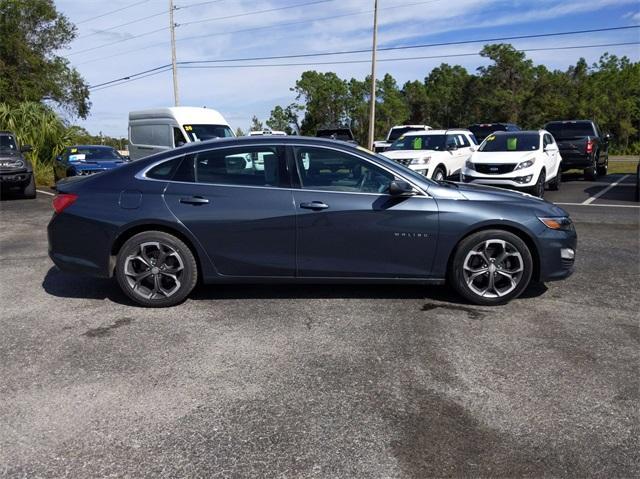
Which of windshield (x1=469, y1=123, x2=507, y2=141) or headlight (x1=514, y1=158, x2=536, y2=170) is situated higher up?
windshield (x1=469, y1=123, x2=507, y2=141)

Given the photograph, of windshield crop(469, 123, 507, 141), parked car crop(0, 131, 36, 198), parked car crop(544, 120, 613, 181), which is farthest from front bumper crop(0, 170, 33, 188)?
windshield crop(469, 123, 507, 141)

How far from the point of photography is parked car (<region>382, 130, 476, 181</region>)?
14258mm

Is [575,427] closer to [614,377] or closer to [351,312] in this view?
[614,377]

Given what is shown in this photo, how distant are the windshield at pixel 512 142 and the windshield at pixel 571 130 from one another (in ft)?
15.9

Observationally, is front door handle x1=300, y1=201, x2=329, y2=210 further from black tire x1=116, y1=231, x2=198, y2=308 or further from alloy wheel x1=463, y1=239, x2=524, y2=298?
alloy wheel x1=463, y1=239, x2=524, y2=298

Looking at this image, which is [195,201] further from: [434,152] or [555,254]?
[434,152]

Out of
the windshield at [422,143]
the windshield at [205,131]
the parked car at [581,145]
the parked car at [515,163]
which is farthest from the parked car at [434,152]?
the windshield at [205,131]

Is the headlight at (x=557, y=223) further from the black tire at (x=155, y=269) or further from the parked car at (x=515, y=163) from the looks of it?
the parked car at (x=515, y=163)

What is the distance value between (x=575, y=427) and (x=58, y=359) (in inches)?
130

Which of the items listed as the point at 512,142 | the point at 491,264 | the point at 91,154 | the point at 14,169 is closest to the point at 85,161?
the point at 91,154

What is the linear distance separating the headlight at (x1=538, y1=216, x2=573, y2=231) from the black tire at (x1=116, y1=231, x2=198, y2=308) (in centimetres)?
312

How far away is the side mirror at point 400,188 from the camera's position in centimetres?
490

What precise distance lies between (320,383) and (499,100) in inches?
2200

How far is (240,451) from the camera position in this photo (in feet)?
9.34
